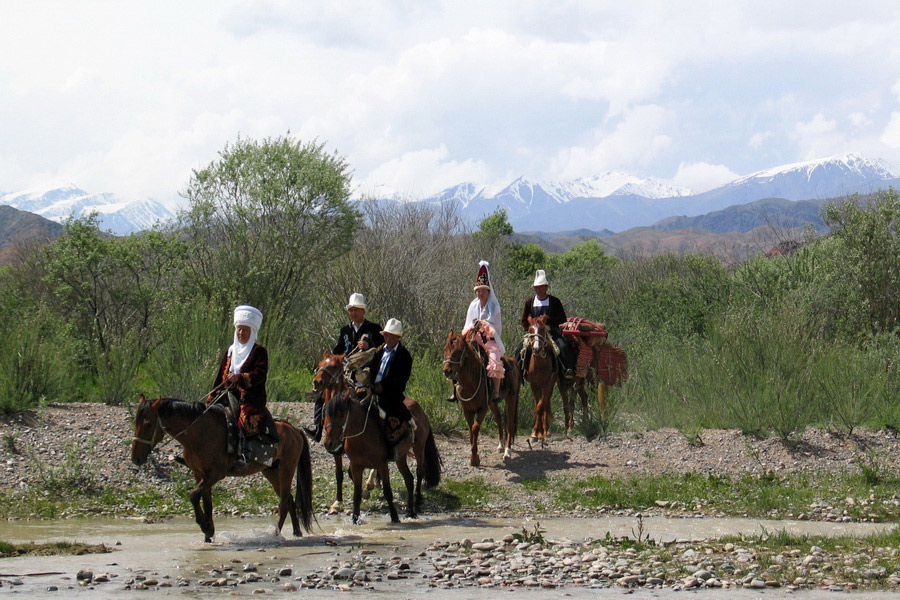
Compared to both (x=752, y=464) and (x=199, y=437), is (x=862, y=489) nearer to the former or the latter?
(x=752, y=464)

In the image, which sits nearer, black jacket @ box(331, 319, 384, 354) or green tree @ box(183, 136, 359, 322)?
black jacket @ box(331, 319, 384, 354)

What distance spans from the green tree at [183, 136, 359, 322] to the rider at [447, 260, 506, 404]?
14.3 metres

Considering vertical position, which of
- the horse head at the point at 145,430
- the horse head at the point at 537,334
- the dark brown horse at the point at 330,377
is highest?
the horse head at the point at 537,334

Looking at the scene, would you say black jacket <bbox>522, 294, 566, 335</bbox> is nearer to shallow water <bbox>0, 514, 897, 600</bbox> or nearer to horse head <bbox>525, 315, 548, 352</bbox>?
horse head <bbox>525, 315, 548, 352</bbox>

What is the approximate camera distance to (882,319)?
29.3 metres

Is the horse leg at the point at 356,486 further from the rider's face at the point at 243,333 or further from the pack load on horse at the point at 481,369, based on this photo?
the pack load on horse at the point at 481,369

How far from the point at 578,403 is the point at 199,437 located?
10.8 m

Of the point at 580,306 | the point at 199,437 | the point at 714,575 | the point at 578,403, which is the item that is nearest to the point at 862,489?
the point at 714,575

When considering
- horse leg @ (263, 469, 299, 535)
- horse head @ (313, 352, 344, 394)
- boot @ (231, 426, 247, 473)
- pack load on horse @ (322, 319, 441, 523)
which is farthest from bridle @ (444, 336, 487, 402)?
boot @ (231, 426, 247, 473)

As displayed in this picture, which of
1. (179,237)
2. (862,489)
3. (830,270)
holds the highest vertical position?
(179,237)

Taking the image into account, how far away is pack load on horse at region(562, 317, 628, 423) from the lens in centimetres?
1778

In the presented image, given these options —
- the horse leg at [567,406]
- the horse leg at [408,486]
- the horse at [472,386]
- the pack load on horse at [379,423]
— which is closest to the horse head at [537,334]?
the horse at [472,386]

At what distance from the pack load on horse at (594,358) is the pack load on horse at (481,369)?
87.3 inches

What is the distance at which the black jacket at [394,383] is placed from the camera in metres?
12.0
